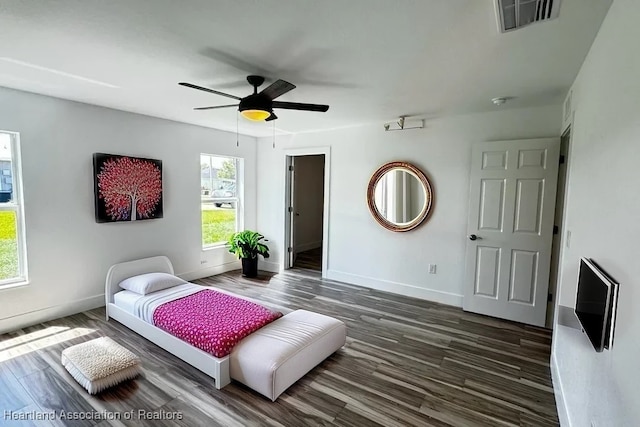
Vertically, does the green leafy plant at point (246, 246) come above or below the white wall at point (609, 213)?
below

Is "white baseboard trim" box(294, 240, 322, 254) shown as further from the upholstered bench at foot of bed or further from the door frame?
the upholstered bench at foot of bed

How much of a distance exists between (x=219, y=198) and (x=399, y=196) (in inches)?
117

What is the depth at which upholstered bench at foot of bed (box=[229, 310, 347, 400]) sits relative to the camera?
2203mm

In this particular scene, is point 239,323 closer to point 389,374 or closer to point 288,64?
point 389,374

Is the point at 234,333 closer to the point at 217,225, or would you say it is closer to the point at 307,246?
the point at 217,225

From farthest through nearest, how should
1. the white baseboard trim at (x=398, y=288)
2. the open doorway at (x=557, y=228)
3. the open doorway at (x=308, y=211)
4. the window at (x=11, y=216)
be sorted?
the open doorway at (x=308, y=211), the white baseboard trim at (x=398, y=288), the open doorway at (x=557, y=228), the window at (x=11, y=216)

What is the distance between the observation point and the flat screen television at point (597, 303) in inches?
48.6

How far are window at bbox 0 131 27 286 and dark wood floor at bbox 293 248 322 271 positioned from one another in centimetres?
380

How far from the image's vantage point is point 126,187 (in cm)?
391

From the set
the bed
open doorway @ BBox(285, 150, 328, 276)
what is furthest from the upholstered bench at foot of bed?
open doorway @ BBox(285, 150, 328, 276)

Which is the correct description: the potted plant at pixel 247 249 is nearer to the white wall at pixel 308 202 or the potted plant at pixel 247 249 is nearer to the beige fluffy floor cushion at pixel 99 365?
the white wall at pixel 308 202

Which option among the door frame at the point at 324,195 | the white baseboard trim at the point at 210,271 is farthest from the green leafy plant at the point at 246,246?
the door frame at the point at 324,195

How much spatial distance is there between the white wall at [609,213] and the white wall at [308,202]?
5157mm

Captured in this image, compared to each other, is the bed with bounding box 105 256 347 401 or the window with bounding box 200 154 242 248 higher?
the window with bounding box 200 154 242 248
